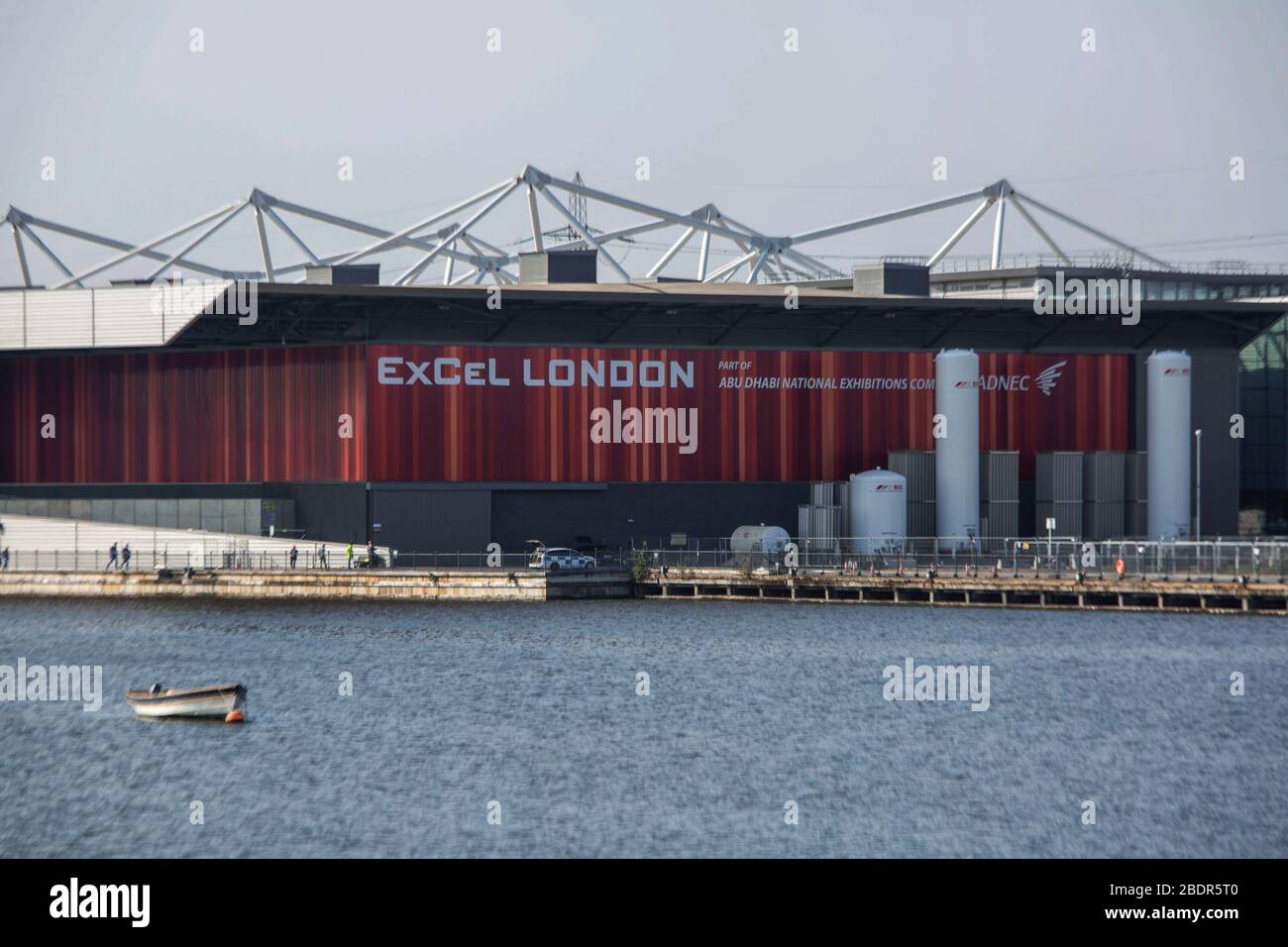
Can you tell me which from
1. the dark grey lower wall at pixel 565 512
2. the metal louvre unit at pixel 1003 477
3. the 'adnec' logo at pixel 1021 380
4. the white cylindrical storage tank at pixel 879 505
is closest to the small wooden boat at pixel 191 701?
the dark grey lower wall at pixel 565 512

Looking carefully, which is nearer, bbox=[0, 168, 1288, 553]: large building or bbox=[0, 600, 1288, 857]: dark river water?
bbox=[0, 600, 1288, 857]: dark river water

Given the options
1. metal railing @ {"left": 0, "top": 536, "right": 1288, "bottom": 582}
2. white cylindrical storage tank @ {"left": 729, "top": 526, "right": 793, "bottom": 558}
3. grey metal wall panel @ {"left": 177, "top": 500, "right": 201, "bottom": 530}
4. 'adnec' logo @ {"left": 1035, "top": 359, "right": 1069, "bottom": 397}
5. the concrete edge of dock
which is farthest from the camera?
'adnec' logo @ {"left": 1035, "top": 359, "right": 1069, "bottom": 397}

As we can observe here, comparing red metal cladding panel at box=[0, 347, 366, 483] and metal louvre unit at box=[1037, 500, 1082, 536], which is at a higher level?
red metal cladding panel at box=[0, 347, 366, 483]

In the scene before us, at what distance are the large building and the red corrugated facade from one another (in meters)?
0.12

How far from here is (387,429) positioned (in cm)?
9150

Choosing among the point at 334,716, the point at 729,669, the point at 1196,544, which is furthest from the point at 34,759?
the point at 1196,544

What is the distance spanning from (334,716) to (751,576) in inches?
1203

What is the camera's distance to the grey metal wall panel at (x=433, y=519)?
90938mm

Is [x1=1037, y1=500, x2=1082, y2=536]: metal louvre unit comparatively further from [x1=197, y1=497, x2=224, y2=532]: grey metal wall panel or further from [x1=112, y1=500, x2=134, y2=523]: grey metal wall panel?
[x1=112, y1=500, x2=134, y2=523]: grey metal wall panel

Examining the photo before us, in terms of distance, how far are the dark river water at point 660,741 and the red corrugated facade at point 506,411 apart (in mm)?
17389

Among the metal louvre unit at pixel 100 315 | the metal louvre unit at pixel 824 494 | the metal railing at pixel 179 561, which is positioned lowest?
the metal railing at pixel 179 561

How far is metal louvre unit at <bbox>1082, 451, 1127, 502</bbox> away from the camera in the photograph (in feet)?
316

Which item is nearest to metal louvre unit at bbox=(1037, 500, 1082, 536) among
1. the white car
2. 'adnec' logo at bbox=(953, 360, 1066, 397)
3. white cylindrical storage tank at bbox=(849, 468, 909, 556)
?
'adnec' logo at bbox=(953, 360, 1066, 397)

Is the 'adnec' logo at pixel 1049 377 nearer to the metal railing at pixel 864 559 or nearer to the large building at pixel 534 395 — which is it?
the large building at pixel 534 395
